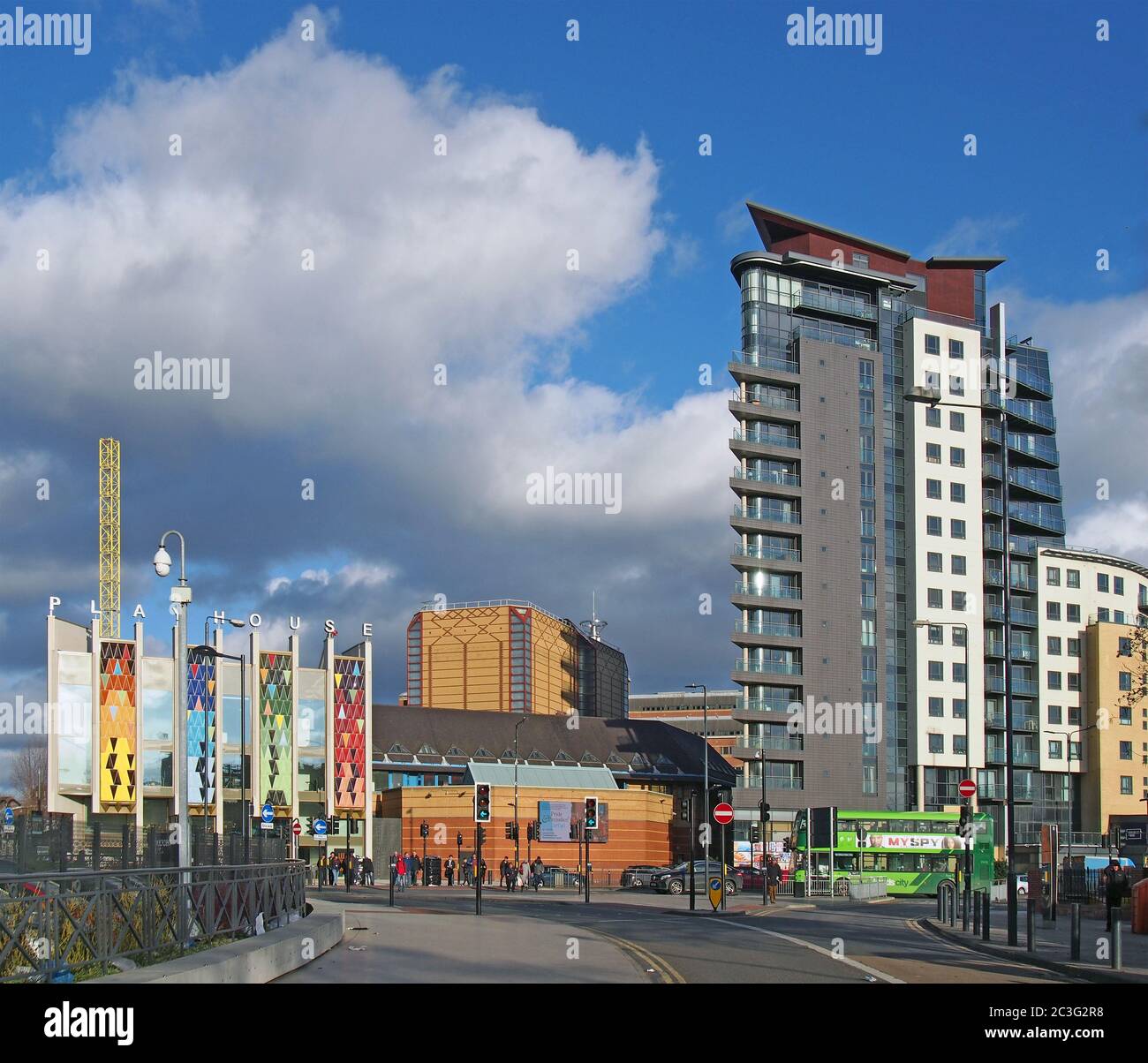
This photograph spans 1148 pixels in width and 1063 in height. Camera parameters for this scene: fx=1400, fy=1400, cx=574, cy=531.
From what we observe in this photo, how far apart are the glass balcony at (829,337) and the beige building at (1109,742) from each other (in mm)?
27933

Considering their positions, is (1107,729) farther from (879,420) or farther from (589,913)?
(589,913)

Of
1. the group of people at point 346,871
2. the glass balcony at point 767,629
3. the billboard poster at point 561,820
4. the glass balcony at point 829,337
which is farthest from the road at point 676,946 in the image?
the glass balcony at point 829,337

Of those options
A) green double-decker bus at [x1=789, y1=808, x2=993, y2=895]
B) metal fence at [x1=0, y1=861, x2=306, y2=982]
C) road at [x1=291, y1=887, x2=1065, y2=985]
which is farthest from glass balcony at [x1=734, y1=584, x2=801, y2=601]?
metal fence at [x1=0, y1=861, x2=306, y2=982]

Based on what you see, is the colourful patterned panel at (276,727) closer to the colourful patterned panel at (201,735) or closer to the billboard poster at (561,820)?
the colourful patterned panel at (201,735)

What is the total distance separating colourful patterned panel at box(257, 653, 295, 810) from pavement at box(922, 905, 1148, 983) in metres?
51.2

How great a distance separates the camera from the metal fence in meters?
14.3

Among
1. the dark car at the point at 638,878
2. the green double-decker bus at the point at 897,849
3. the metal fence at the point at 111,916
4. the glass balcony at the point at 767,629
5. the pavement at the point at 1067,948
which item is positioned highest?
the glass balcony at the point at 767,629

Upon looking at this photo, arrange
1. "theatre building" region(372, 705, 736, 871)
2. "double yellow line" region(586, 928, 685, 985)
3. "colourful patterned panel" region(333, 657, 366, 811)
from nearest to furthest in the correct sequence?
"double yellow line" region(586, 928, 685, 985) → "theatre building" region(372, 705, 736, 871) → "colourful patterned panel" region(333, 657, 366, 811)

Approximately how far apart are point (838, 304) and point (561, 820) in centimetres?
4014

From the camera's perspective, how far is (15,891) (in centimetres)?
1480

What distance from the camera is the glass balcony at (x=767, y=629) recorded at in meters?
89.9

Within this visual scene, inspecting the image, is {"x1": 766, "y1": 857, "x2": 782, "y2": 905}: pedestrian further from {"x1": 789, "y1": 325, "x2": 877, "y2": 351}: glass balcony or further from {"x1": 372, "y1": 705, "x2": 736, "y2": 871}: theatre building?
{"x1": 789, "y1": 325, "x2": 877, "y2": 351}: glass balcony
